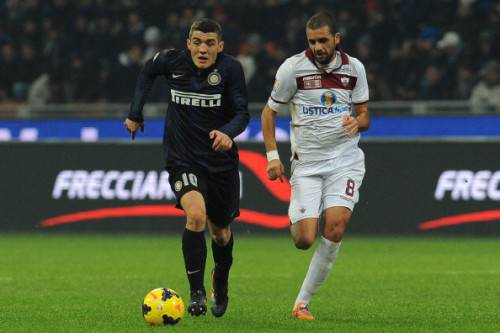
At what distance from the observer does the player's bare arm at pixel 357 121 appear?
8.75 metres

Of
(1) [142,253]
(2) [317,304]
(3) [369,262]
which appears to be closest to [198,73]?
(2) [317,304]

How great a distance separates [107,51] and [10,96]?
2189mm

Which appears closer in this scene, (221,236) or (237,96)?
(237,96)

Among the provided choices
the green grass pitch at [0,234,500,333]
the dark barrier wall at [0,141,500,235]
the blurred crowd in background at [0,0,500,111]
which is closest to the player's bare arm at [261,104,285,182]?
the green grass pitch at [0,234,500,333]

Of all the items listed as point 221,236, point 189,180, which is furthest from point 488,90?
point 189,180

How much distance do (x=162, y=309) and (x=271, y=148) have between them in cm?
143

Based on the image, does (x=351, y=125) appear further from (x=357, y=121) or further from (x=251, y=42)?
(x=251, y=42)

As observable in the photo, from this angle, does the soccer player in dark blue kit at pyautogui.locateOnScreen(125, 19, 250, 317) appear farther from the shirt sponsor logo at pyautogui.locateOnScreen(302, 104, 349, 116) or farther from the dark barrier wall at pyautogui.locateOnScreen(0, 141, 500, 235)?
the dark barrier wall at pyautogui.locateOnScreen(0, 141, 500, 235)

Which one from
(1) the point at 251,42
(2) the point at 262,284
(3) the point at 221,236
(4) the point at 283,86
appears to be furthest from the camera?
(1) the point at 251,42

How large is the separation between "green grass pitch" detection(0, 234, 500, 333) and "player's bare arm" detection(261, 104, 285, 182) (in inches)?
40.3

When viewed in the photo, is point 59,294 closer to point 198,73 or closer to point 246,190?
point 198,73

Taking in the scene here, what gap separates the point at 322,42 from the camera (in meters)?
8.54

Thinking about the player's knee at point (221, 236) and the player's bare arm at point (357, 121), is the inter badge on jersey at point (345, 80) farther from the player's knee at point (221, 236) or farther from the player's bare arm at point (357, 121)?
the player's knee at point (221, 236)

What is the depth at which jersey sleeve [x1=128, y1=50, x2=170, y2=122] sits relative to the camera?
347 inches
